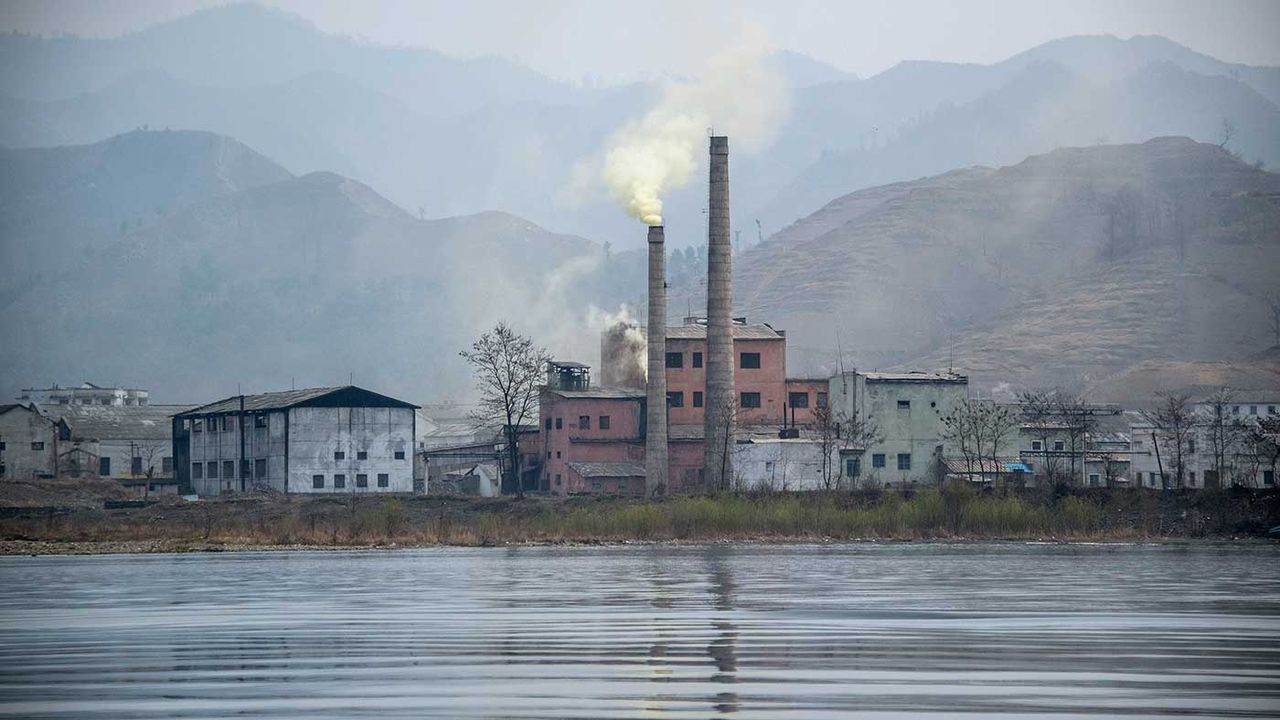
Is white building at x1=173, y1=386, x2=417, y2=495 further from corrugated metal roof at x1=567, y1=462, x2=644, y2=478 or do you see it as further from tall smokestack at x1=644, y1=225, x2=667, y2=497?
tall smokestack at x1=644, y1=225, x2=667, y2=497

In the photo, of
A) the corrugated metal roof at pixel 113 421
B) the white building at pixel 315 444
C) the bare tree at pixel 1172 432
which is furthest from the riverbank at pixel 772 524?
the corrugated metal roof at pixel 113 421

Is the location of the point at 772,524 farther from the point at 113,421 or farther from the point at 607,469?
the point at 113,421

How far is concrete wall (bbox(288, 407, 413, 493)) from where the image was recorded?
336 feet

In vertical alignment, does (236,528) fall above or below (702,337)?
below

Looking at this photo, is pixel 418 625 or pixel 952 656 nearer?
pixel 952 656

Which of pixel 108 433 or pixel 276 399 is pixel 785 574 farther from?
pixel 108 433

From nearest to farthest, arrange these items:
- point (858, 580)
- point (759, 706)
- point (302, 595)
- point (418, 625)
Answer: point (759, 706)
point (418, 625)
point (302, 595)
point (858, 580)

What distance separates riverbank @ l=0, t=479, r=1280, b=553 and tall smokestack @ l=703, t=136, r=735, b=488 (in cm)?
1684

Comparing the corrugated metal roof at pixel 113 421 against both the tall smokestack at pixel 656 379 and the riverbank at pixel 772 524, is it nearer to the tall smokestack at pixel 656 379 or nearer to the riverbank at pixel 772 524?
the tall smokestack at pixel 656 379

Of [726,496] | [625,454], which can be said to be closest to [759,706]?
[726,496]

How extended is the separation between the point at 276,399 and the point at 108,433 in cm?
3060

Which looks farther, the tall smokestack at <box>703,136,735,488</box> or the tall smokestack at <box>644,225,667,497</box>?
the tall smokestack at <box>644,225,667,497</box>

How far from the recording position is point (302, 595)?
40.7 m

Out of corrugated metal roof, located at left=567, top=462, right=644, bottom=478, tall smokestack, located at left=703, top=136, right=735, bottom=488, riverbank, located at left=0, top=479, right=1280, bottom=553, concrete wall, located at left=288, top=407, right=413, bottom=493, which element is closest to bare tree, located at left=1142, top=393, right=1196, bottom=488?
riverbank, located at left=0, top=479, right=1280, bottom=553
